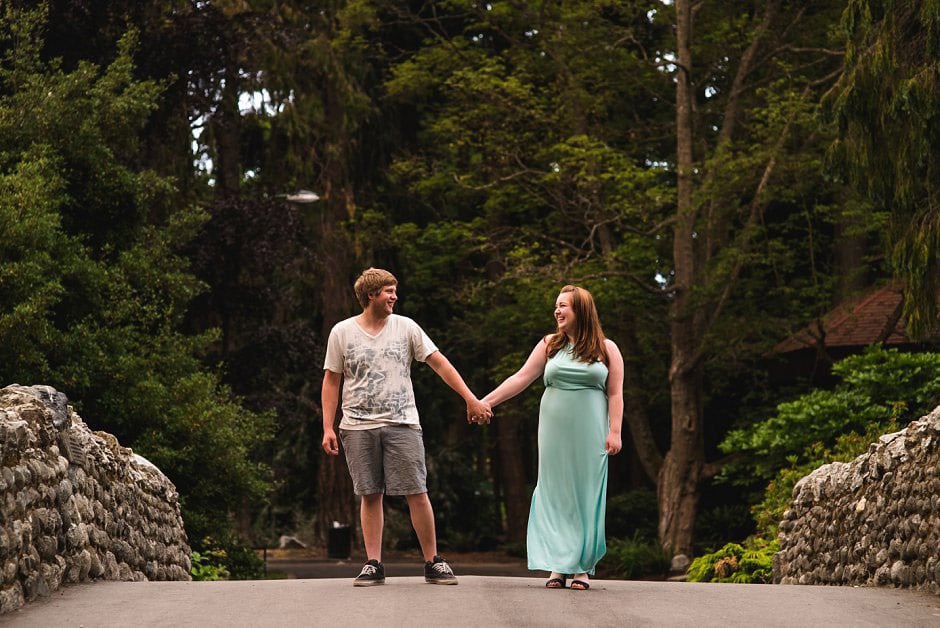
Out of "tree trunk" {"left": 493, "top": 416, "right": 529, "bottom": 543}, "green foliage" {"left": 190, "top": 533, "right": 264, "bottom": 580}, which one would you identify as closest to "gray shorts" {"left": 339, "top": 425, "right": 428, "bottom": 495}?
"green foliage" {"left": 190, "top": 533, "right": 264, "bottom": 580}

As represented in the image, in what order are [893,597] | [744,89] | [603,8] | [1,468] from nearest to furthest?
[1,468]
[893,597]
[744,89]
[603,8]

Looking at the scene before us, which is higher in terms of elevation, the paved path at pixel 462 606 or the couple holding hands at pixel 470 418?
the couple holding hands at pixel 470 418

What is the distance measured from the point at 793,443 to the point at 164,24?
11353 millimetres

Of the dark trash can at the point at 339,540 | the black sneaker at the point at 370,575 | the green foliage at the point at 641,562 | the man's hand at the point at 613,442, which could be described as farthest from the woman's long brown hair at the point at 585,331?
the dark trash can at the point at 339,540

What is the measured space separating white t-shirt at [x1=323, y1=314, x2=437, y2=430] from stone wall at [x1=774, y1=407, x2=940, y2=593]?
338cm

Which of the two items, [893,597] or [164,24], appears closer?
[893,597]

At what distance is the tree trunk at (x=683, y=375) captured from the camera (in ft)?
85.4

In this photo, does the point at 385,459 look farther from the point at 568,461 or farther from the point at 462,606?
the point at 462,606

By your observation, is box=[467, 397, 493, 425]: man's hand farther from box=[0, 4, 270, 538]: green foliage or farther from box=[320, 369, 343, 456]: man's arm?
box=[0, 4, 270, 538]: green foliage

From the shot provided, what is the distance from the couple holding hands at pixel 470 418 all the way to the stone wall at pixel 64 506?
171cm

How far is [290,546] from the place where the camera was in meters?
36.0

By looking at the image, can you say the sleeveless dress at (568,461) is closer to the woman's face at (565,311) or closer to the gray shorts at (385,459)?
the woman's face at (565,311)

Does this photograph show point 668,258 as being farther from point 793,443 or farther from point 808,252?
point 793,443

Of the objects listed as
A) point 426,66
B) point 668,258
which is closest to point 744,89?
point 668,258
